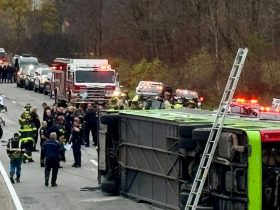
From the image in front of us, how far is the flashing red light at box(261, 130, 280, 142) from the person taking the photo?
A: 48.1 feet

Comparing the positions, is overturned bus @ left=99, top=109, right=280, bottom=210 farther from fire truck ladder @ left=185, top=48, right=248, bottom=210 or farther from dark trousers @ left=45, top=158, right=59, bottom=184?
dark trousers @ left=45, top=158, right=59, bottom=184

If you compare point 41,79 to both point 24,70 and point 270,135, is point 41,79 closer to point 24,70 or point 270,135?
point 24,70

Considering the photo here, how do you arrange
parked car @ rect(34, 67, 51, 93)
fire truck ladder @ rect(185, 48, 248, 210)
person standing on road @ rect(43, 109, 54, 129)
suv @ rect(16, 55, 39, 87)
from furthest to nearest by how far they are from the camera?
suv @ rect(16, 55, 39, 87) → parked car @ rect(34, 67, 51, 93) → person standing on road @ rect(43, 109, 54, 129) → fire truck ladder @ rect(185, 48, 248, 210)

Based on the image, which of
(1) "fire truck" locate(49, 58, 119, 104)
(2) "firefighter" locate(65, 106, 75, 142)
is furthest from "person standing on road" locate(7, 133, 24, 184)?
(1) "fire truck" locate(49, 58, 119, 104)

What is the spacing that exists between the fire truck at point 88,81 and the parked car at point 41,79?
8.10 meters

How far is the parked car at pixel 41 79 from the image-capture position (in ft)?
177

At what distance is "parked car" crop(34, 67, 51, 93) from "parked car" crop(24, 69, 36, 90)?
86 centimetres

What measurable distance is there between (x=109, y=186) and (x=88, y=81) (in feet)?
A: 78.9

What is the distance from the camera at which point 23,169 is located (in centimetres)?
2455

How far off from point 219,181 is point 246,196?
88 cm

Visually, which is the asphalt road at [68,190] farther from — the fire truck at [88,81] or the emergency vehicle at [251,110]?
the fire truck at [88,81]

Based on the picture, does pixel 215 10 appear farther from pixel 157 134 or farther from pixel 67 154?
pixel 157 134

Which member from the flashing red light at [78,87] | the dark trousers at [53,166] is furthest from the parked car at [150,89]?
A: the dark trousers at [53,166]

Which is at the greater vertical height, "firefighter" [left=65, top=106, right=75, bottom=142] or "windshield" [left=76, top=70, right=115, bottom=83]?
"windshield" [left=76, top=70, right=115, bottom=83]
